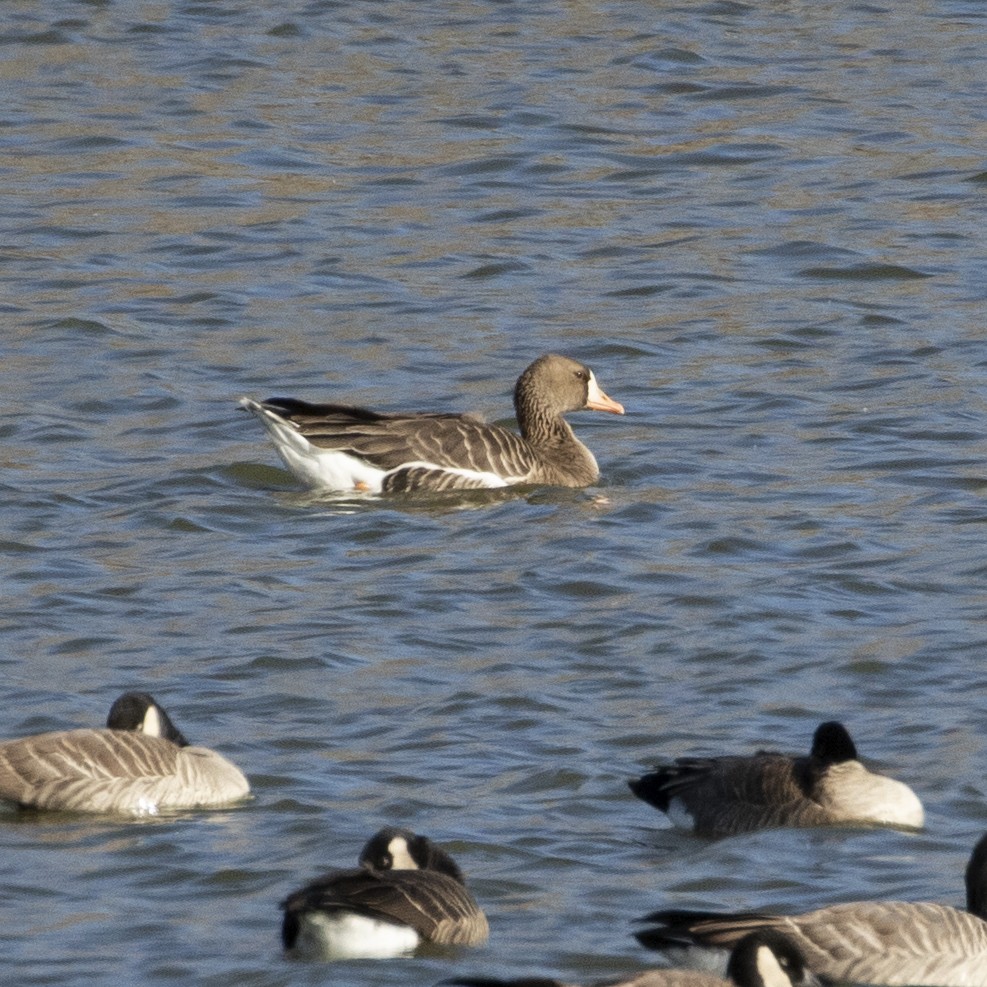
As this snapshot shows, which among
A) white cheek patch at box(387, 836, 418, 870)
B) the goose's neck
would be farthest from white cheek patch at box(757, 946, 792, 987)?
Answer: the goose's neck

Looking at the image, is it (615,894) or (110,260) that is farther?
(110,260)

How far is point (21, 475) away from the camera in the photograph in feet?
47.6

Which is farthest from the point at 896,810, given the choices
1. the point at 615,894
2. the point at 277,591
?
the point at 277,591

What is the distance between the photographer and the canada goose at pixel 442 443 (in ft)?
47.1

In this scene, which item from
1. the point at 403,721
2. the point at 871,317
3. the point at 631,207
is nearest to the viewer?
the point at 403,721

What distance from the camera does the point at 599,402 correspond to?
608 inches

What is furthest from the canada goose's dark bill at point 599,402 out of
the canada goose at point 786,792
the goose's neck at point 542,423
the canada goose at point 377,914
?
the canada goose at point 377,914

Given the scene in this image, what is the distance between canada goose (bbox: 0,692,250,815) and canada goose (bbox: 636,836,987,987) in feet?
7.20

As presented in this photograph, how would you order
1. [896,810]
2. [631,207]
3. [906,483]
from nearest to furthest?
1. [896,810]
2. [906,483]
3. [631,207]

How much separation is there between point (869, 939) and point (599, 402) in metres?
7.76

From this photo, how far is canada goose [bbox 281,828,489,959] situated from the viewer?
785 centimetres

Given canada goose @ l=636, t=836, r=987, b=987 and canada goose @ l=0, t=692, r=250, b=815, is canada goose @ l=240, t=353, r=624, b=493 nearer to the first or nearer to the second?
canada goose @ l=0, t=692, r=250, b=815

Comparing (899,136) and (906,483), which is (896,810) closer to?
(906,483)

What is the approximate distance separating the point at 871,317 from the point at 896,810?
8.63 metres
